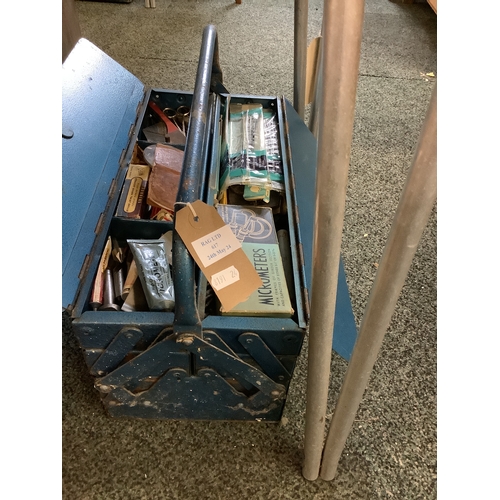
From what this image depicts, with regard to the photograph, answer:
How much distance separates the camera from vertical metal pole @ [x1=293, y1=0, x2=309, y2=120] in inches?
41.2

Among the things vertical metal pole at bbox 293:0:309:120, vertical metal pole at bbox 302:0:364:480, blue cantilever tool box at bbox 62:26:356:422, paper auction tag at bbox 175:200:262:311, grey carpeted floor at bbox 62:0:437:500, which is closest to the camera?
vertical metal pole at bbox 302:0:364:480

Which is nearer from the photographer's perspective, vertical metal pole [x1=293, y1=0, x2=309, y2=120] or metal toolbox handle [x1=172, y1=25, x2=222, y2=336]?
metal toolbox handle [x1=172, y1=25, x2=222, y2=336]

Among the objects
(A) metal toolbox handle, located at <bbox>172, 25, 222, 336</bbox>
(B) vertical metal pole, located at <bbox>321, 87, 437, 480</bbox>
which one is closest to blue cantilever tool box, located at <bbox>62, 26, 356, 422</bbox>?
(A) metal toolbox handle, located at <bbox>172, 25, 222, 336</bbox>

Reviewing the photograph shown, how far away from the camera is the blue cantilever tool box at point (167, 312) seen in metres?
0.72

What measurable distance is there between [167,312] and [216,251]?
0.18 meters

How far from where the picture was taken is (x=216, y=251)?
62cm

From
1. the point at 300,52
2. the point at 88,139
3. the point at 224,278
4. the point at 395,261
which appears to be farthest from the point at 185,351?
the point at 300,52

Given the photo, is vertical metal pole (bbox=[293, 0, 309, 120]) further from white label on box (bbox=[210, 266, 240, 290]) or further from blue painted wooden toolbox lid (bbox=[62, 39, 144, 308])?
white label on box (bbox=[210, 266, 240, 290])

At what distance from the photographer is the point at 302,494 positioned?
0.83m

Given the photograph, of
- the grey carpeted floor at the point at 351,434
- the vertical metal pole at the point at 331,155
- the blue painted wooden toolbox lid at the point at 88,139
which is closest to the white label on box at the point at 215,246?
the vertical metal pole at the point at 331,155

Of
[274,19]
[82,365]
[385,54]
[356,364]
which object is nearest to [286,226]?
[356,364]

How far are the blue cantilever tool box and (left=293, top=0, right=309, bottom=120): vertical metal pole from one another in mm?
212

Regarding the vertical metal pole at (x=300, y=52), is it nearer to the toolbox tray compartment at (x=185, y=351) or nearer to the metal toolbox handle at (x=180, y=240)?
the toolbox tray compartment at (x=185, y=351)

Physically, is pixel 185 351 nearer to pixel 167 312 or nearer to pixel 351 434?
pixel 167 312
